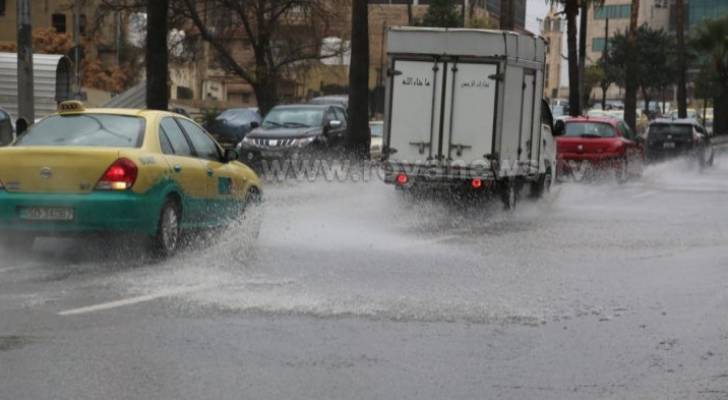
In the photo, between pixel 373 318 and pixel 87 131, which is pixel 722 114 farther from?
pixel 373 318

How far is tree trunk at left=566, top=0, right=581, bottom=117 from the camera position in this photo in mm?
48000

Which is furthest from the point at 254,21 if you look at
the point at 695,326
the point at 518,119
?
the point at 695,326

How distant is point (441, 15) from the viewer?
82.1 m

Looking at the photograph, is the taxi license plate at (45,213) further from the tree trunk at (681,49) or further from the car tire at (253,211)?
the tree trunk at (681,49)

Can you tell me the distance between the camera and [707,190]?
94.9ft

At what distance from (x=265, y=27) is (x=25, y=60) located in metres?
20.1

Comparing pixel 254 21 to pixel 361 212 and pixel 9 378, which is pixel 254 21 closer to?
pixel 361 212

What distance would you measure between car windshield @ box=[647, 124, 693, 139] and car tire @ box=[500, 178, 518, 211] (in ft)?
64.8

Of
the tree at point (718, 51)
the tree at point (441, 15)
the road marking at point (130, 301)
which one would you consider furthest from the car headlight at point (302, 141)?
the tree at point (441, 15)

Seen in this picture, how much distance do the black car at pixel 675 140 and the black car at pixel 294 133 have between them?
11310 mm

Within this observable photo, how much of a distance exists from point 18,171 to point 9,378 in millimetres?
5195

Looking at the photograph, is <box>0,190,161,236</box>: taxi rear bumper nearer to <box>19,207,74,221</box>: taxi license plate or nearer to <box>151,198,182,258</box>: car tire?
<box>19,207,74,221</box>: taxi license plate

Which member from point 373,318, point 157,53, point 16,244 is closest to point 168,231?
point 16,244

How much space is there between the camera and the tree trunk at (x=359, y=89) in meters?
31.7
